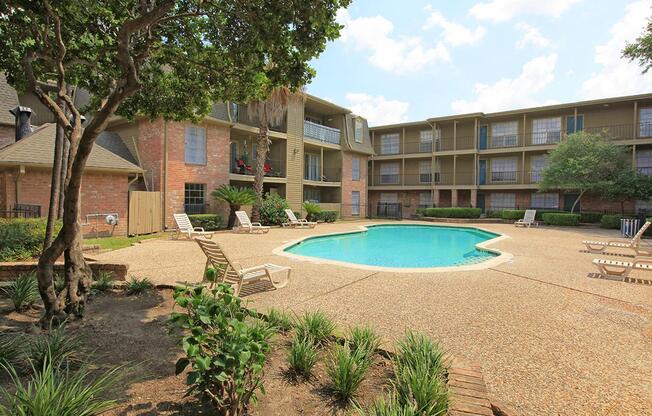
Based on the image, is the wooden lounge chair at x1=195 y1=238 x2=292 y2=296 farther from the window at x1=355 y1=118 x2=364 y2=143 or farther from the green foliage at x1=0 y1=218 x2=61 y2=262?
the window at x1=355 y1=118 x2=364 y2=143

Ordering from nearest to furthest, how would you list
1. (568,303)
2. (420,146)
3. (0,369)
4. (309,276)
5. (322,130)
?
1. (0,369)
2. (568,303)
3. (309,276)
4. (322,130)
5. (420,146)

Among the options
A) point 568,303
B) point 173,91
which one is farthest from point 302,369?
point 173,91

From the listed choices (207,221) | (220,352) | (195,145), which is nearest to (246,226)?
(207,221)

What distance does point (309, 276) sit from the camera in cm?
746

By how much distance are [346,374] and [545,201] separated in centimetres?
3009

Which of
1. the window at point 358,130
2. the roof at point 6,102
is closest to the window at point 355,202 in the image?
the window at point 358,130

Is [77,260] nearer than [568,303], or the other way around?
[77,260]

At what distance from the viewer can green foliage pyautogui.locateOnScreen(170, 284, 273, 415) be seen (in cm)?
Answer: 216

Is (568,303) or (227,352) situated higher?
(227,352)

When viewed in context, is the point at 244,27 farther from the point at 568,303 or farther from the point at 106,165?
the point at 106,165

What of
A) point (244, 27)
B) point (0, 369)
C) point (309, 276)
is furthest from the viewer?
point (309, 276)

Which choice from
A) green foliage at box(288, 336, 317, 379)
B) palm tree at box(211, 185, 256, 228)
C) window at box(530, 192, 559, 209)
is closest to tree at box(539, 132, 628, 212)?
window at box(530, 192, 559, 209)

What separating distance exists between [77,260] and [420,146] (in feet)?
101

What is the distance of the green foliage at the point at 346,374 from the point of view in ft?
9.09
